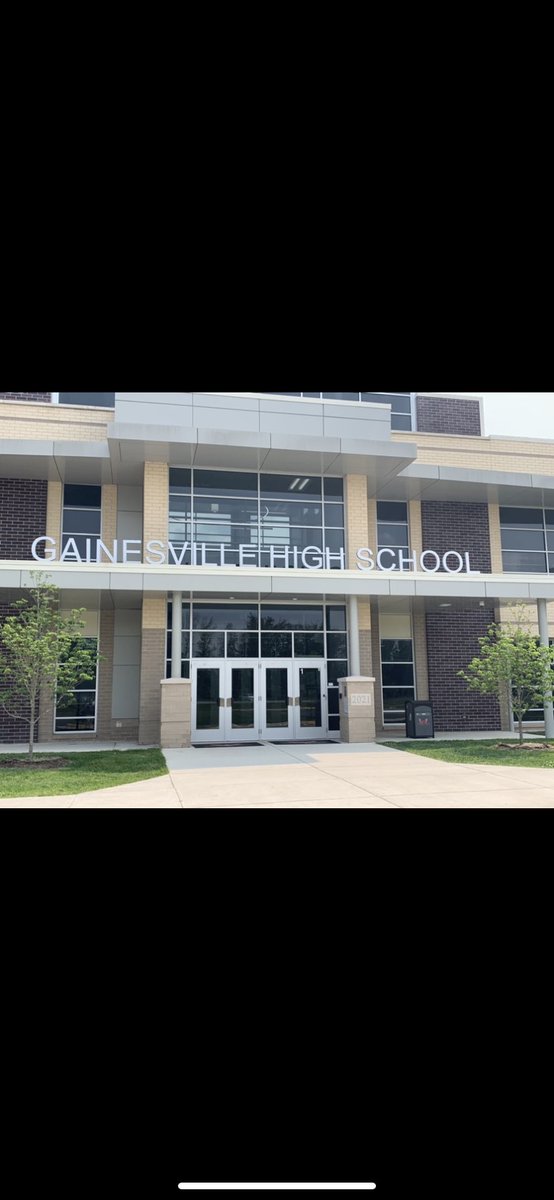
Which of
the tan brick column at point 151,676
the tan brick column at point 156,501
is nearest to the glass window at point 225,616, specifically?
the tan brick column at point 151,676

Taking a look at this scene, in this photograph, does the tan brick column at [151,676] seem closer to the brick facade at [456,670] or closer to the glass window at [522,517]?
the brick facade at [456,670]

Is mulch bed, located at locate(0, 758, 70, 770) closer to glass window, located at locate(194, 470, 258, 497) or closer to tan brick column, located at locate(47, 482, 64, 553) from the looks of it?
tan brick column, located at locate(47, 482, 64, 553)

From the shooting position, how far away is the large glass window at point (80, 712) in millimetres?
17281

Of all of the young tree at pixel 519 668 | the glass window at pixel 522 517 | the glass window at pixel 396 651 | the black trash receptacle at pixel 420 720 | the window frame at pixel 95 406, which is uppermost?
the window frame at pixel 95 406

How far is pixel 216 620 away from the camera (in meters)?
17.3

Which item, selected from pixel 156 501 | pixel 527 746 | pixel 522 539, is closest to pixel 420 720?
pixel 527 746

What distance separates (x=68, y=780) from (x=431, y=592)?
29.7 feet

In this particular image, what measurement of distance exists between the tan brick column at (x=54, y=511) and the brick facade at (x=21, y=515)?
98 millimetres

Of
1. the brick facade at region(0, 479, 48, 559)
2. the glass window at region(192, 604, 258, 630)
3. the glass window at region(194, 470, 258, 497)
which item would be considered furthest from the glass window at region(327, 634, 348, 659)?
the brick facade at region(0, 479, 48, 559)

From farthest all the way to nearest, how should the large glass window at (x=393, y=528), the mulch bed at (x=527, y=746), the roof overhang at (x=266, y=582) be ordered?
the large glass window at (x=393, y=528)
the roof overhang at (x=266, y=582)
the mulch bed at (x=527, y=746)

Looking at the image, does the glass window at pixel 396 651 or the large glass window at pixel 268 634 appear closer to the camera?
the large glass window at pixel 268 634
